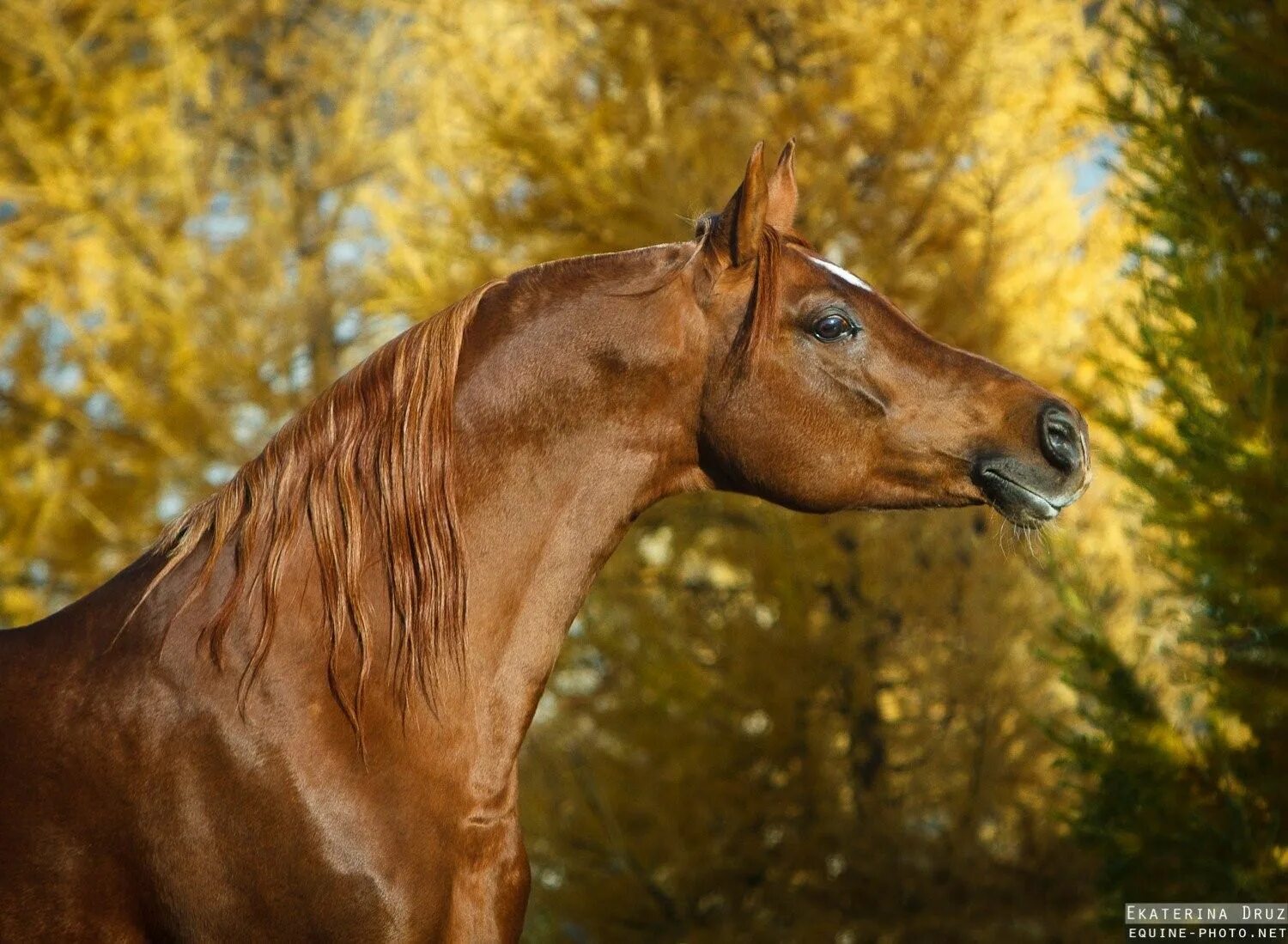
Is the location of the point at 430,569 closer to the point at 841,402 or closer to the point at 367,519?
the point at 367,519

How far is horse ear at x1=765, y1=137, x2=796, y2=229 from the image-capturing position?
2.77 metres

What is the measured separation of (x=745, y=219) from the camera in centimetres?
246

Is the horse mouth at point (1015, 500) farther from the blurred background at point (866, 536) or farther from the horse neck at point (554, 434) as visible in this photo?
the blurred background at point (866, 536)

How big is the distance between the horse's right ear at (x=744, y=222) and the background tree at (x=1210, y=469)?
2220 mm

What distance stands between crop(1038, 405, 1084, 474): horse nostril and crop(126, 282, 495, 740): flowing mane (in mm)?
1092

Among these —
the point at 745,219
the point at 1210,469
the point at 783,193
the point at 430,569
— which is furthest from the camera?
the point at 1210,469

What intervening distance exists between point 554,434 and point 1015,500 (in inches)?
34.7

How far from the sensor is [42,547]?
9.02 metres

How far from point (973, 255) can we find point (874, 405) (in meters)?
4.59

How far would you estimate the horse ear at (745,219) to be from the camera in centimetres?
242

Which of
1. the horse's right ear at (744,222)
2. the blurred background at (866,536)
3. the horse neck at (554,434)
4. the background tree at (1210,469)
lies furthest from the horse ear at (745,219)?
the blurred background at (866,536)

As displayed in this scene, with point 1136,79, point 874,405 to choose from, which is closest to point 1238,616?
point 1136,79

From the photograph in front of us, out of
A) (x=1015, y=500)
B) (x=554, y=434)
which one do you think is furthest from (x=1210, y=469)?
(x=554, y=434)

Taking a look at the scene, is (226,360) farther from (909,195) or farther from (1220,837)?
(1220,837)
